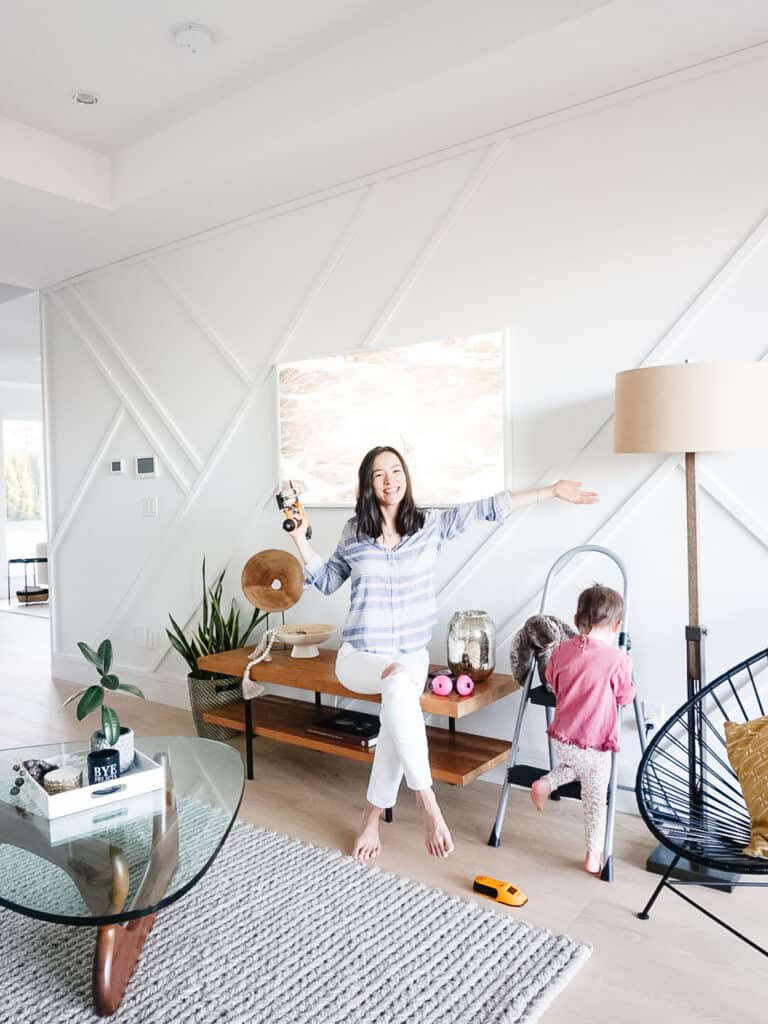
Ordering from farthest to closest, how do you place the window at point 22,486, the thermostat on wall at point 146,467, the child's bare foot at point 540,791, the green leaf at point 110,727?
the window at point 22,486, the thermostat on wall at point 146,467, the child's bare foot at point 540,791, the green leaf at point 110,727

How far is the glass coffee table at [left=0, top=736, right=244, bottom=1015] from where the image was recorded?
1.70 meters

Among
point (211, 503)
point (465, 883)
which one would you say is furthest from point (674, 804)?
point (211, 503)

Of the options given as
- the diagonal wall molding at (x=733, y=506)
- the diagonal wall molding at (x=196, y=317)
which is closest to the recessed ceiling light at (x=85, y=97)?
the diagonal wall molding at (x=196, y=317)

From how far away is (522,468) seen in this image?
3.20m

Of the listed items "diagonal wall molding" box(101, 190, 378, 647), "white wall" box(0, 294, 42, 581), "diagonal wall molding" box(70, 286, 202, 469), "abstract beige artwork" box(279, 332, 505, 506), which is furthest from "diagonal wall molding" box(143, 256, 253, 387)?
"white wall" box(0, 294, 42, 581)

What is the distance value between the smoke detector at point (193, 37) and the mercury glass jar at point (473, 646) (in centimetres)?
227

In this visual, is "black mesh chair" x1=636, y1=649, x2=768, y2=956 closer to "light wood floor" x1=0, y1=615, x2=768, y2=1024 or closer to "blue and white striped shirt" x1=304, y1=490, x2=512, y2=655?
"light wood floor" x1=0, y1=615, x2=768, y2=1024

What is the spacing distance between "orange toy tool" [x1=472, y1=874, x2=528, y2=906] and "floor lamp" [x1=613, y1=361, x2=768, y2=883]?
1.54ft

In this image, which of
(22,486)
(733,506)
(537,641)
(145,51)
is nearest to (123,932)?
(537,641)

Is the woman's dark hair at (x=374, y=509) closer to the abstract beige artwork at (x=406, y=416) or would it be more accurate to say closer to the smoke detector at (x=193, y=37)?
the abstract beige artwork at (x=406, y=416)

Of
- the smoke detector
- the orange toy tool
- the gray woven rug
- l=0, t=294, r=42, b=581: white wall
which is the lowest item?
the gray woven rug

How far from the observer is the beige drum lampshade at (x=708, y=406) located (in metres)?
2.39

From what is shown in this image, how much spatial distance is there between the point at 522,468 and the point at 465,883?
4.91 feet

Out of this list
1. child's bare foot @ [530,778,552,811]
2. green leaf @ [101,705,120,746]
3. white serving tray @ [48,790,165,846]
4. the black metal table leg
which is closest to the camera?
white serving tray @ [48,790,165,846]
